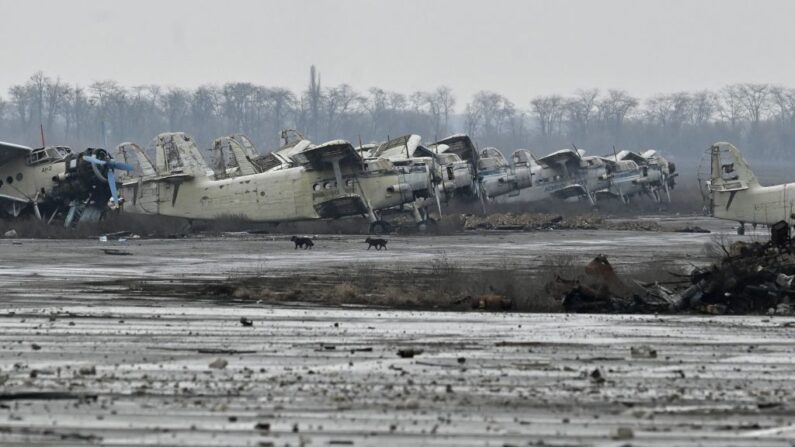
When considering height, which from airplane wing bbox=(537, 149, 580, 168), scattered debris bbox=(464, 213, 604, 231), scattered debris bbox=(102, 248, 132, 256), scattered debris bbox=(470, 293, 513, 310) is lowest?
scattered debris bbox=(464, 213, 604, 231)

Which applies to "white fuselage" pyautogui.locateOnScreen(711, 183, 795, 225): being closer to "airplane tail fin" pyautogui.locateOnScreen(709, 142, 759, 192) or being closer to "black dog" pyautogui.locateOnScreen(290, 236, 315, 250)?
"airplane tail fin" pyautogui.locateOnScreen(709, 142, 759, 192)

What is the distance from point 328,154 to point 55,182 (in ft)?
35.3

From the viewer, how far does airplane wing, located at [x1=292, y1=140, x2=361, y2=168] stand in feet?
172

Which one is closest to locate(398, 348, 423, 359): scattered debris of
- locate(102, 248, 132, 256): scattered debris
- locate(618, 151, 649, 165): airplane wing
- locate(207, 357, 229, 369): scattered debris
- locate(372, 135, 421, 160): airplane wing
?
locate(207, 357, 229, 369): scattered debris

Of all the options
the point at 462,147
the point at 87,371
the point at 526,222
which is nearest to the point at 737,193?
the point at 526,222

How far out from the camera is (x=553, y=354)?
14297 millimetres

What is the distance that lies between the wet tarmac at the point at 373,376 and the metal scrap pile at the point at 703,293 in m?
1.15

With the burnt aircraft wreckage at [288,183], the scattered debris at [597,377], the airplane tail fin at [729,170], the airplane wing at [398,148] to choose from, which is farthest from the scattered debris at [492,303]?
the airplane wing at [398,148]

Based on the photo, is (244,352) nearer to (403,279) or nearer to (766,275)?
(766,275)

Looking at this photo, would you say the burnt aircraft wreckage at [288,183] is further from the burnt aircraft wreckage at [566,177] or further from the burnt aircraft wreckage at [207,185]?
the burnt aircraft wreckage at [566,177]

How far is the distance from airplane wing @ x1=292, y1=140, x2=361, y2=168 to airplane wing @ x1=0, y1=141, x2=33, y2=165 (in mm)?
10783

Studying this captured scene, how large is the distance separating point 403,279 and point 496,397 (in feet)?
49.6

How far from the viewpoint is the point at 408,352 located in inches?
557

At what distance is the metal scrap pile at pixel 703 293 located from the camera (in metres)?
20.6
